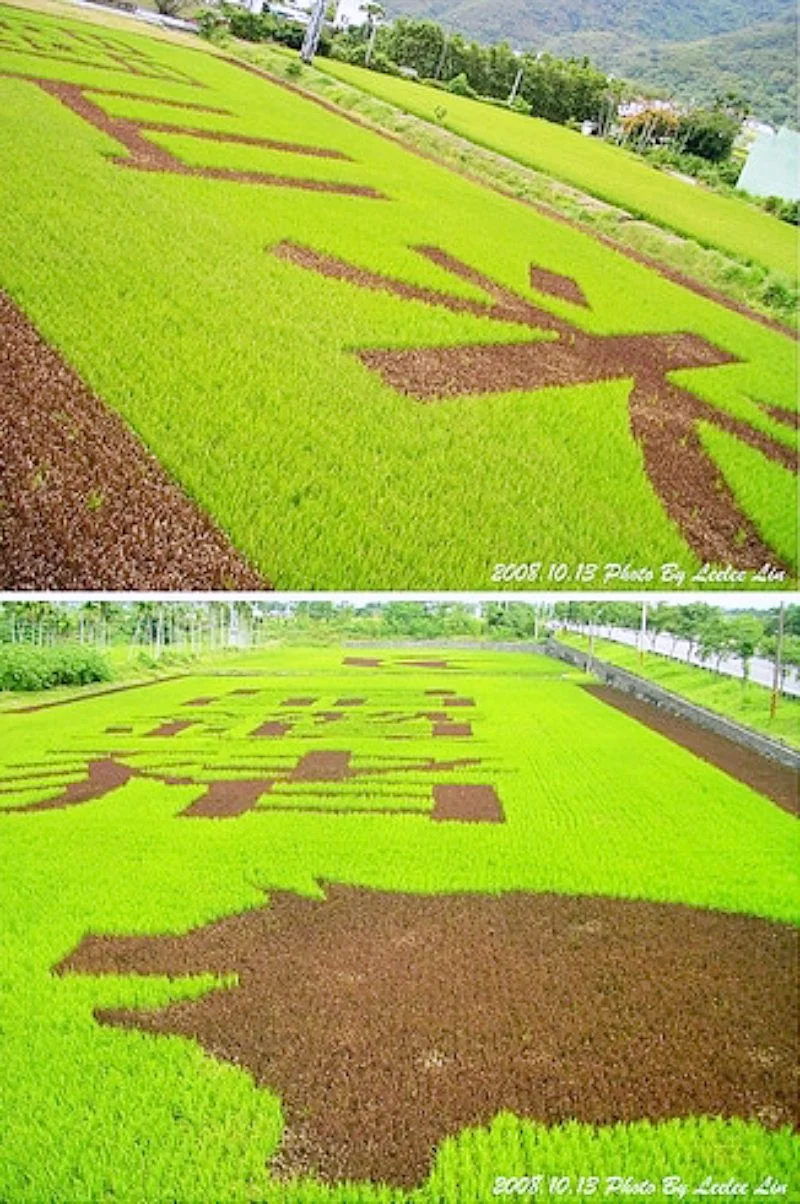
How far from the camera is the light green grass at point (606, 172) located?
341 centimetres

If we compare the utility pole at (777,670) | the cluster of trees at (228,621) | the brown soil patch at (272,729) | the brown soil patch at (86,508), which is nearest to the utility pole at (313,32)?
the brown soil patch at (86,508)

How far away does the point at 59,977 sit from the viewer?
274 cm

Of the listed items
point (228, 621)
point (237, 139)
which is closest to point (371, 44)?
point (237, 139)

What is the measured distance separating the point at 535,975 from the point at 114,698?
1536 millimetres

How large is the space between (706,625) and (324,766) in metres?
1.31

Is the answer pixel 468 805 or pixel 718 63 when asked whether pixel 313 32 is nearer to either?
pixel 718 63

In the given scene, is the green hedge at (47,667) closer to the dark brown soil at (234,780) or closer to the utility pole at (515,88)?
the dark brown soil at (234,780)

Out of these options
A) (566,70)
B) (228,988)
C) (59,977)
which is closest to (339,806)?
(228,988)

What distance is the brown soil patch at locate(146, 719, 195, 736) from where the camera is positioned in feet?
10.9

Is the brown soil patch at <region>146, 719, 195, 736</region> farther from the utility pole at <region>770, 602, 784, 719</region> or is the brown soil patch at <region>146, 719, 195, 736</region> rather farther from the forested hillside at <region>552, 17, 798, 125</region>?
the forested hillside at <region>552, 17, 798, 125</region>

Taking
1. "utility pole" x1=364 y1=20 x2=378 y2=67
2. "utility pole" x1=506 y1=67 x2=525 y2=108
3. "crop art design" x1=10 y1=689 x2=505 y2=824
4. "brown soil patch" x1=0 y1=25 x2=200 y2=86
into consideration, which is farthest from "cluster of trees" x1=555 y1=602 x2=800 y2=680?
"brown soil patch" x1=0 y1=25 x2=200 y2=86

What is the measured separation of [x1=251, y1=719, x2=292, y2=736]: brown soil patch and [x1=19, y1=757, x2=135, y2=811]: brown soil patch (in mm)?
416

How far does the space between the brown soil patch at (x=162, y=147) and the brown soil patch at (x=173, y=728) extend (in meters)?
1.78

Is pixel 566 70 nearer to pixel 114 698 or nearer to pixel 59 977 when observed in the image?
pixel 114 698
